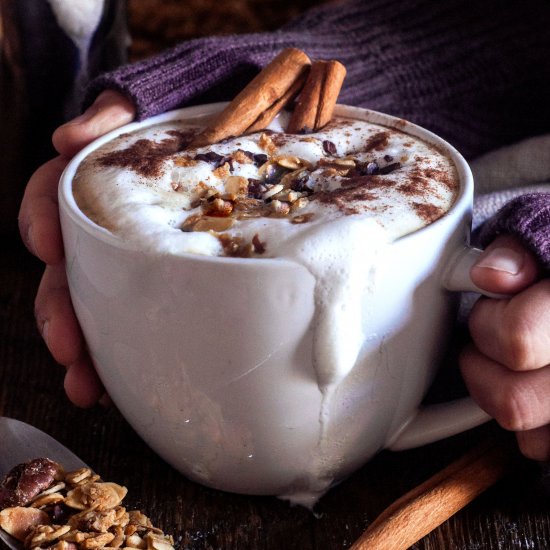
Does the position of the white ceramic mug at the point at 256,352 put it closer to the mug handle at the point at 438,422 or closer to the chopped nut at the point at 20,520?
the mug handle at the point at 438,422

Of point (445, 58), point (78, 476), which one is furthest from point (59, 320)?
point (445, 58)

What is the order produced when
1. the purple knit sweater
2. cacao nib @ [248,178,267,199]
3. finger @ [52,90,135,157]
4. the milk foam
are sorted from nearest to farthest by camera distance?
the milk foam < cacao nib @ [248,178,267,199] < finger @ [52,90,135,157] < the purple knit sweater

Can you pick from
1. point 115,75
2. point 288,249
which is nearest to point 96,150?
point 115,75

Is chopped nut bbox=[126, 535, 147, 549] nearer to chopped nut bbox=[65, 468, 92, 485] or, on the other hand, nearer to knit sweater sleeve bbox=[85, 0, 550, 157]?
chopped nut bbox=[65, 468, 92, 485]

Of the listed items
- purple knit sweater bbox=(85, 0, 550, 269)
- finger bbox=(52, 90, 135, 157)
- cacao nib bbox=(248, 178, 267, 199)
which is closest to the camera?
cacao nib bbox=(248, 178, 267, 199)

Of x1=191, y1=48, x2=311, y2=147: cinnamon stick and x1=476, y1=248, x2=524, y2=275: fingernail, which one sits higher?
x1=191, y1=48, x2=311, y2=147: cinnamon stick

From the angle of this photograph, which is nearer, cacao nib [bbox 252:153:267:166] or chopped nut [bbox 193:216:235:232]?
chopped nut [bbox 193:216:235:232]

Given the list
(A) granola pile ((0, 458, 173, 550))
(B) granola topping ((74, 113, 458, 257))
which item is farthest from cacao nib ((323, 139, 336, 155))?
(A) granola pile ((0, 458, 173, 550))
